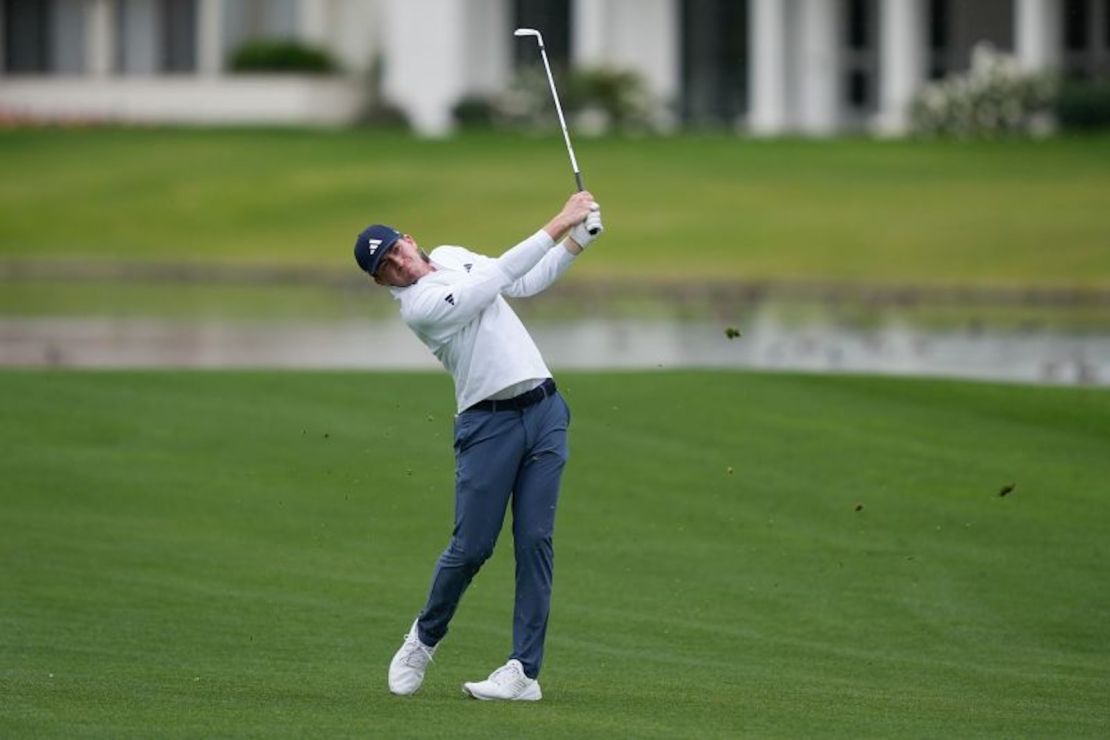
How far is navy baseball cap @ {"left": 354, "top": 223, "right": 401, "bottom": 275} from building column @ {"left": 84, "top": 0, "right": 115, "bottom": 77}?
54.7 m

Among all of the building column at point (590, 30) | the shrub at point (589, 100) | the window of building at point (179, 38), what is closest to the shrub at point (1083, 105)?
the shrub at point (589, 100)

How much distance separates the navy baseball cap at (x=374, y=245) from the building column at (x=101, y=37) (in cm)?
5467

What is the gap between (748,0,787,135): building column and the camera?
54000 millimetres

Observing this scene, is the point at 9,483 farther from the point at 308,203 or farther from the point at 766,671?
the point at 308,203

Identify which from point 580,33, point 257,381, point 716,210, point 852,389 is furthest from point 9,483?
point 580,33

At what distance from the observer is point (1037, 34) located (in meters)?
50.9

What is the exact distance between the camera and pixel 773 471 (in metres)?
15.8

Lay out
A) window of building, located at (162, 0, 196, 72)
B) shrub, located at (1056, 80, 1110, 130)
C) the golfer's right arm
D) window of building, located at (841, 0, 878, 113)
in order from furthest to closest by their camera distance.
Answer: window of building, located at (162, 0, 196, 72) → window of building, located at (841, 0, 878, 113) → shrub, located at (1056, 80, 1110, 130) → the golfer's right arm

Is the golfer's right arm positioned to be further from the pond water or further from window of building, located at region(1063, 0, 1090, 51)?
window of building, located at region(1063, 0, 1090, 51)

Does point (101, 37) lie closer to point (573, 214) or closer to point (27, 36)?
point (27, 36)

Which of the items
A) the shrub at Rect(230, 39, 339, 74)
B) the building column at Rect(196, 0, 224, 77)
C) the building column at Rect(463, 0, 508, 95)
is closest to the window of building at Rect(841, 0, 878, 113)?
the building column at Rect(463, 0, 508, 95)

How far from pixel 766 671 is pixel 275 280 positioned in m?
26.8

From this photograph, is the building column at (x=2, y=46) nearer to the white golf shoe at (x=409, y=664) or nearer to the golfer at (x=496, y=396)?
the white golf shoe at (x=409, y=664)

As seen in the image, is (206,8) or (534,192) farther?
(206,8)
